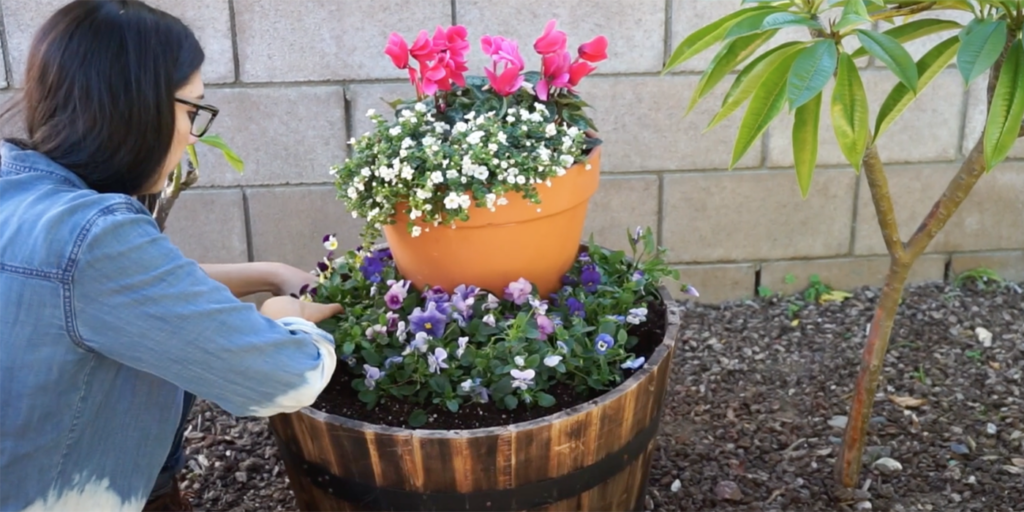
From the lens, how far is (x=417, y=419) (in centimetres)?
144

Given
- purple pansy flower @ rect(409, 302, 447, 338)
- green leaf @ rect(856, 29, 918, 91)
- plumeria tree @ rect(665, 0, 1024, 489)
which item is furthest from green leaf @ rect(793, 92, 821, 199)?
purple pansy flower @ rect(409, 302, 447, 338)

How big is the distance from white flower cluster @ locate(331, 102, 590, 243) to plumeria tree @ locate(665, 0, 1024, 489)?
11.0 inches

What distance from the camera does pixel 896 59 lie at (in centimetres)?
129

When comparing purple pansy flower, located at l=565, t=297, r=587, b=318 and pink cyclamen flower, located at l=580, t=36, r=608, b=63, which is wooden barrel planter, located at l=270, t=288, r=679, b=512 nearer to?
purple pansy flower, located at l=565, t=297, r=587, b=318

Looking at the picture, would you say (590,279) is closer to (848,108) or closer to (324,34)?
(848,108)

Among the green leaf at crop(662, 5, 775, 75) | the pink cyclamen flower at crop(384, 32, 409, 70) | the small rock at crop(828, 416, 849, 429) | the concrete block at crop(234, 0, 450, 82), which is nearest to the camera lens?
the green leaf at crop(662, 5, 775, 75)

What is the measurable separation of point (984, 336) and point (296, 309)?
1988 mm

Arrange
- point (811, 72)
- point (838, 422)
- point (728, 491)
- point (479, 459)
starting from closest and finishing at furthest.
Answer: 1. point (811, 72)
2. point (479, 459)
3. point (728, 491)
4. point (838, 422)

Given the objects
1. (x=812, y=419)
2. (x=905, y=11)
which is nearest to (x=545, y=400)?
(x=905, y=11)

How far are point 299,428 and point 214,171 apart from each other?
1.31 meters

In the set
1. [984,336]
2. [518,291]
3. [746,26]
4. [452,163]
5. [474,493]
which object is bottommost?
[984,336]

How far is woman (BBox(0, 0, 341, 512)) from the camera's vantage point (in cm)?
105

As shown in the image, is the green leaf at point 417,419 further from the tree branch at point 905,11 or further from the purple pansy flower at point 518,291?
the tree branch at point 905,11

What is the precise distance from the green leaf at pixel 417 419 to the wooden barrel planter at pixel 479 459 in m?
0.09
